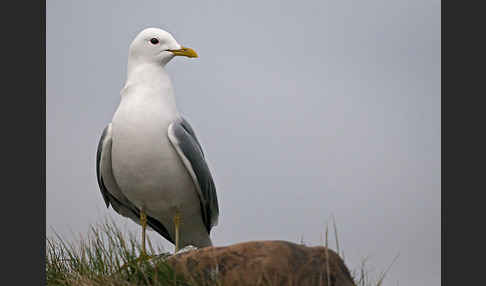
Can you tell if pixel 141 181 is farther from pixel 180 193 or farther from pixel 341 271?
pixel 341 271

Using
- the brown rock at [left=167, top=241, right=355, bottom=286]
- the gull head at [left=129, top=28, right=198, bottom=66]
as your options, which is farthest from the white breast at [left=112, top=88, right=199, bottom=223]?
the brown rock at [left=167, top=241, right=355, bottom=286]

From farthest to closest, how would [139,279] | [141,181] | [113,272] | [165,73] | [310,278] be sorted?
1. [165,73]
2. [141,181]
3. [113,272]
4. [139,279]
5. [310,278]

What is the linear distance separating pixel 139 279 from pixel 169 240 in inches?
44.2

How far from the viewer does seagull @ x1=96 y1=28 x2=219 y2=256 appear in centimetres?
318

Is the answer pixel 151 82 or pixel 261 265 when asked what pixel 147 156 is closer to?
pixel 151 82

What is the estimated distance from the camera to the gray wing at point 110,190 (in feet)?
10.9

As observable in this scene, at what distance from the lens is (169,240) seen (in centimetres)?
391

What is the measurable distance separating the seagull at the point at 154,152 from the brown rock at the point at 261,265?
0.46m

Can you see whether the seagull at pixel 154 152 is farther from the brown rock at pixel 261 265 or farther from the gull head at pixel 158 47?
the brown rock at pixel 261 265

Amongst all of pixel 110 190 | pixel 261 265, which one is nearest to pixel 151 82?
pixel 110 190

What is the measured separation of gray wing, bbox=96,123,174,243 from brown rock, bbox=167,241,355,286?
0.91 metres

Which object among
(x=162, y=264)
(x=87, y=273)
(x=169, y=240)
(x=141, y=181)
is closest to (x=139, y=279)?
(x=162, y=264)

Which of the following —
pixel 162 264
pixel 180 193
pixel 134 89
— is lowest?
pixel 162 264

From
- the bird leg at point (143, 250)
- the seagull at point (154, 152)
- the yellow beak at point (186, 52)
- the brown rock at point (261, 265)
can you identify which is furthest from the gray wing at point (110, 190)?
the brown rock at point (261, 265)
